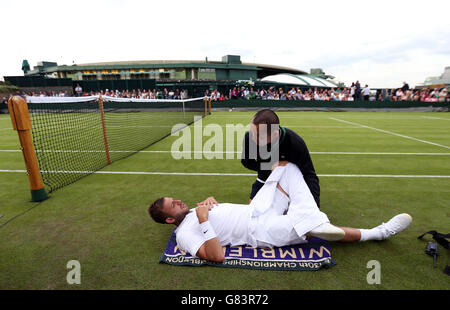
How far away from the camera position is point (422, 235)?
3.46 meters

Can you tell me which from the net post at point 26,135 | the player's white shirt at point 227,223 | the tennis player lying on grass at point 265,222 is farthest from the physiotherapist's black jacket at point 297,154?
the net post at point 26,135

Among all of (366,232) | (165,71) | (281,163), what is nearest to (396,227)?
(366,232)

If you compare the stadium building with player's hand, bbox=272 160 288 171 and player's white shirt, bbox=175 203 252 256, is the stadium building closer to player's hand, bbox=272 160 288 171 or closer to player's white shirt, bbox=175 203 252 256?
player's hand, bbox=272 160 288 171

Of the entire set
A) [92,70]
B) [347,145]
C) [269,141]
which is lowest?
[347,145]

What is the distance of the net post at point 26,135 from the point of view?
444 cm

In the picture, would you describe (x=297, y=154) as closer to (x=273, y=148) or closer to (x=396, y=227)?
(x=273, y=148)

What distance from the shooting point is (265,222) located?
3256 mm

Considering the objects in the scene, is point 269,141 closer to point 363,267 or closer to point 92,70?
point 363,267

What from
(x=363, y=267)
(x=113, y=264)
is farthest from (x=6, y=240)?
(x=363, y=267)

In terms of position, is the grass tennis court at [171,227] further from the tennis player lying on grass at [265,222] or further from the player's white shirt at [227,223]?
the player's white shirt at [227,223]

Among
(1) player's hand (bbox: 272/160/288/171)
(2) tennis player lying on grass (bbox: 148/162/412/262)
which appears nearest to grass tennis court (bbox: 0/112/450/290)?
(2) tennis player lying on grass (bbox: 148/162/412/262)

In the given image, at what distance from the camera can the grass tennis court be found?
112 inches
